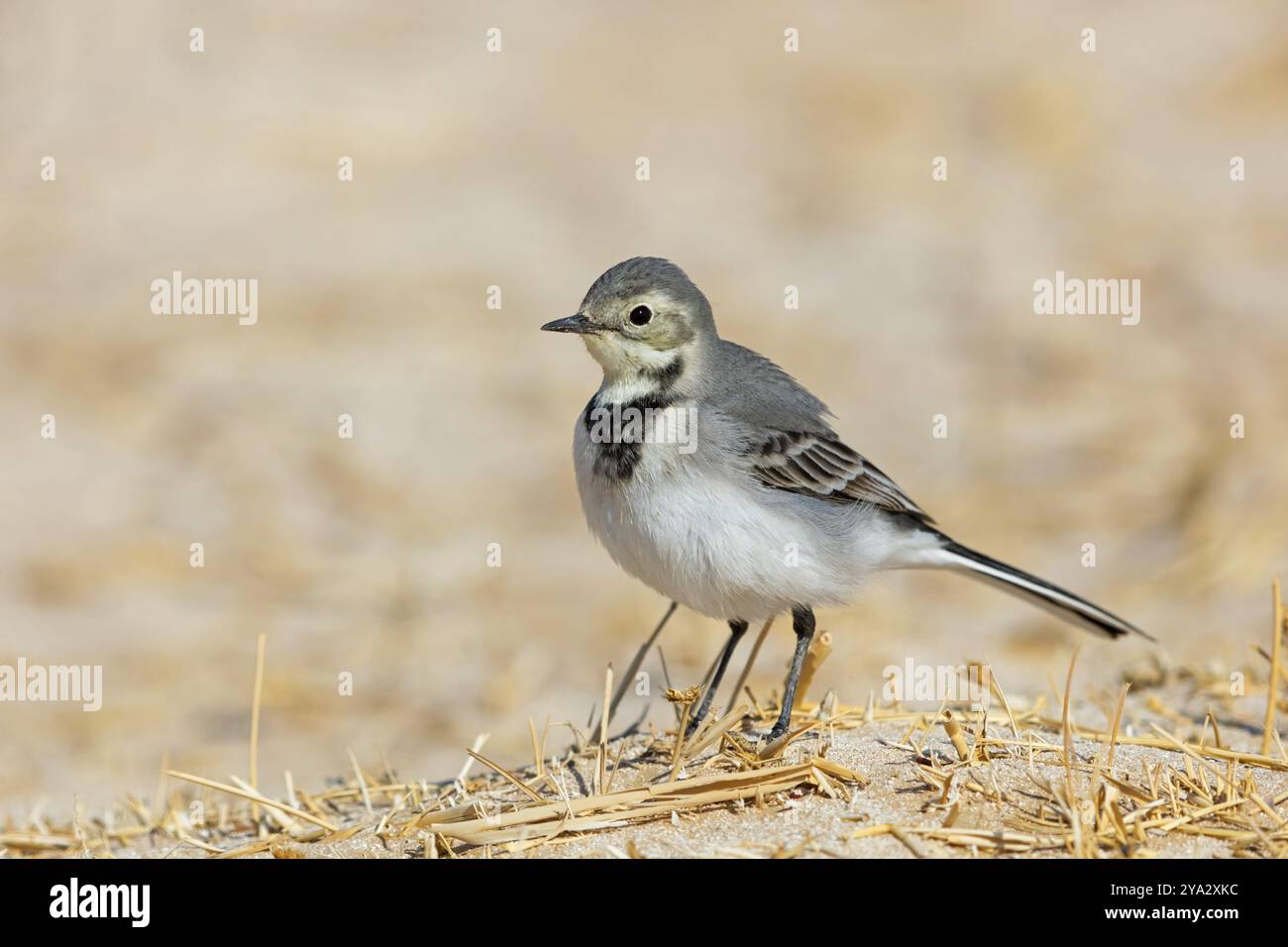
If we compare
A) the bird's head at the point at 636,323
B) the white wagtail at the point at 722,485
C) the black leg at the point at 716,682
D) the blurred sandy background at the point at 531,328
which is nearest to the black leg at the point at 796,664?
the white wagtail at the point at 722,485

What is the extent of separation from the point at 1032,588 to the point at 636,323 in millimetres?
2292

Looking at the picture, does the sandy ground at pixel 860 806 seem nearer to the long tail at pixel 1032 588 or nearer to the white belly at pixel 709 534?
the white belly at pixel 709 534

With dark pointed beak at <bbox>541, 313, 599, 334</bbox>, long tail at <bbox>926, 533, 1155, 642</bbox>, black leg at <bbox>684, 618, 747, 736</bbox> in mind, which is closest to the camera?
black leg at <bbox>684, 618, 747, 736</bbox>

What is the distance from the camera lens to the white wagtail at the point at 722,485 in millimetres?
5949

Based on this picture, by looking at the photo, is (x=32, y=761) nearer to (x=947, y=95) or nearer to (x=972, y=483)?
(x=972, y=483)

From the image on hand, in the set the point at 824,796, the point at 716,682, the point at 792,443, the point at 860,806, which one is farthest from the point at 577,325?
the point at 860,806

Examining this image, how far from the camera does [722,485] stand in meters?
6.07

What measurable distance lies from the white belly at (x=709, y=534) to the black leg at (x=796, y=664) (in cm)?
10

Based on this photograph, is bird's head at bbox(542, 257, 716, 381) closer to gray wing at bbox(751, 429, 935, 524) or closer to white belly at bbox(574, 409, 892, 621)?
white belly at bbox(574, 409, 892, 621)

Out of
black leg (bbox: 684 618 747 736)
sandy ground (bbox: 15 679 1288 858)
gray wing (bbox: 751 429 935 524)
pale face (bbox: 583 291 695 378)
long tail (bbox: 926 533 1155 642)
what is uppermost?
pale face (bbox: 583 291 695 378)

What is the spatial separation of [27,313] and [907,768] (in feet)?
37.5

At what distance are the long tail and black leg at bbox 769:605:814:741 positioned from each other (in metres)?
0.94

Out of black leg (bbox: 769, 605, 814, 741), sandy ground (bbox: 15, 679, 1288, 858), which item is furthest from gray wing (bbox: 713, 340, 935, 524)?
sandy ground (bbox: 15, 679, 1288, 858)

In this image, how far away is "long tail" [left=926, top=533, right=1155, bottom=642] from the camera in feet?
22.4
